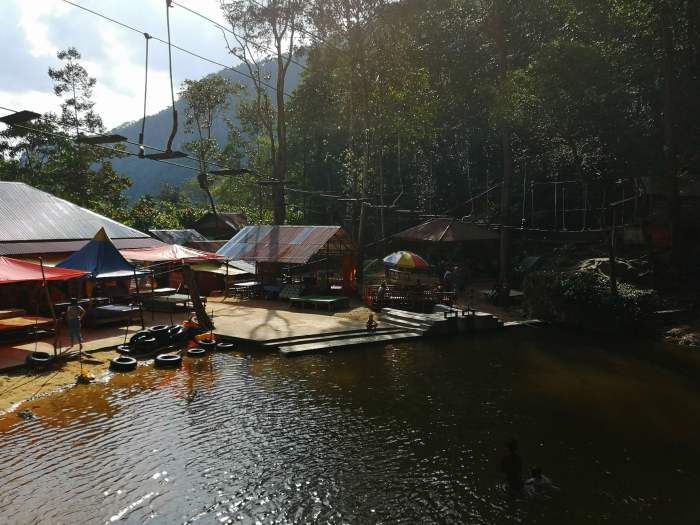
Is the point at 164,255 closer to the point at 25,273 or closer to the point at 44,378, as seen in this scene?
the point at 25,273

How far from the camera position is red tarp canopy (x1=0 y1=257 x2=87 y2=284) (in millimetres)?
15255

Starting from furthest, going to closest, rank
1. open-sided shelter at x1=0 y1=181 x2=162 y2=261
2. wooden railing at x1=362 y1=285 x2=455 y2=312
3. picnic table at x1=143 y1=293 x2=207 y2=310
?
wooden railing at x1=362 y1=285 x2=455 y2=312 → picnic table at x1=143 y1=293 x2=207 y2=310 → open-sided shelter at x1=0 y1=181 x2=162 y2=261

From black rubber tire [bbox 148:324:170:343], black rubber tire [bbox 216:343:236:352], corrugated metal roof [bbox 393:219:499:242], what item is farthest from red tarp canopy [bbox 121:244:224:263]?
corrugated metal roof [bbox 393:219:499:242]

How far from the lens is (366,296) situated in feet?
88.1

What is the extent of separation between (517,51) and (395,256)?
A: 17517mm

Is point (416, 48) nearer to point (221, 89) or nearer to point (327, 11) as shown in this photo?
point (327, 11)


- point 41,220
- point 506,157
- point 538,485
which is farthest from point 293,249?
point 538,485

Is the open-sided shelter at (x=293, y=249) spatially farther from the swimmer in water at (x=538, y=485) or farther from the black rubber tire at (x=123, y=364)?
the swimmer in water at (x=538, y=485)

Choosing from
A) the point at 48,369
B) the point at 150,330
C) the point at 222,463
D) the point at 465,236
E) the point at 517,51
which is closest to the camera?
the point at 222,463

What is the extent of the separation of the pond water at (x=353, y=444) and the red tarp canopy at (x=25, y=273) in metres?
4.36

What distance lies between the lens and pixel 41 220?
A: 2312 centimetres

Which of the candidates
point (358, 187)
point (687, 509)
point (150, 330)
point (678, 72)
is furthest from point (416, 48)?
point (687, 509)

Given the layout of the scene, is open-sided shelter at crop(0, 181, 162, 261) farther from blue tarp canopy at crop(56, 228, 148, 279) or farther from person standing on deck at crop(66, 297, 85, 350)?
person standing on deck at crop(66, 297, 85, 350)

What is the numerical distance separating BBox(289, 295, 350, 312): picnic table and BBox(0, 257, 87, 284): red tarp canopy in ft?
35.7
